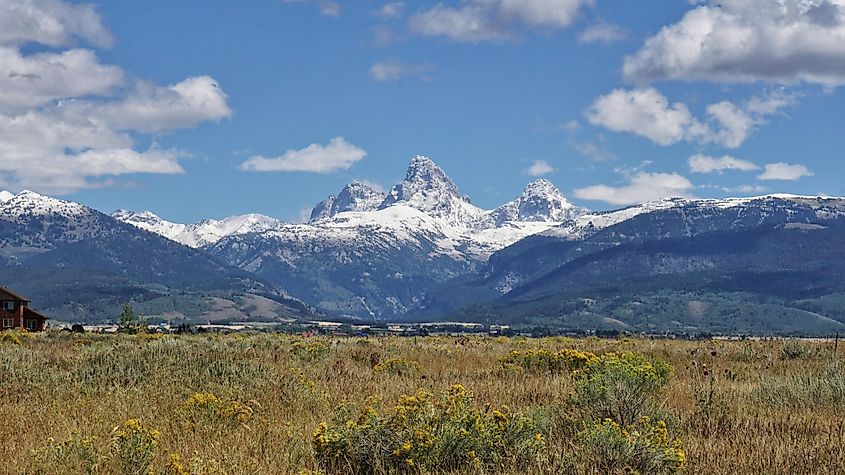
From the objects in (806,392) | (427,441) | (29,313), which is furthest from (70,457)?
(29,313)

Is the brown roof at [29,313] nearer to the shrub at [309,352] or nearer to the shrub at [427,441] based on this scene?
the shrub at [309,352]

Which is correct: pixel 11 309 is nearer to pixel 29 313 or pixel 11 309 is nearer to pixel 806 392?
pixel 29 313

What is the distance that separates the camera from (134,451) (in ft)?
32.5

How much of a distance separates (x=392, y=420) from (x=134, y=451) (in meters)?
3.52

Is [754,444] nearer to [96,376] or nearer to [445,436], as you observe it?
[445,436]

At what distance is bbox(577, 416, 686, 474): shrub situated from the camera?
31.1ft

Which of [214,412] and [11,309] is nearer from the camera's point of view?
[214,412]

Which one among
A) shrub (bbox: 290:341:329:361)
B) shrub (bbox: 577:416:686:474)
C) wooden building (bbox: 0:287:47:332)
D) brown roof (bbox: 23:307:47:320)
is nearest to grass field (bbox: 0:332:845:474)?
shrub (bbox: 577:416:686:474)

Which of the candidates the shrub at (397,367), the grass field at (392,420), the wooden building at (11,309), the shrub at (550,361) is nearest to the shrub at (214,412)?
the grass field at (392,420)

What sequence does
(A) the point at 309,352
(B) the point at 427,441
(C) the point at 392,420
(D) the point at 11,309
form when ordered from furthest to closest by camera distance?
(D) the point at 11,309 < (A) the point at 309,352 < (C) the point at 392,420 < (B) the point at 427,441

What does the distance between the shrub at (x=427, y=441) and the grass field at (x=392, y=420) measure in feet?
0.07

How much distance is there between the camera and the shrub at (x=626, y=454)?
31.1ft

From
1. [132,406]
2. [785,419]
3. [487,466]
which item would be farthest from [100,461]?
[785,419]

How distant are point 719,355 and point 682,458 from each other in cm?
1987
